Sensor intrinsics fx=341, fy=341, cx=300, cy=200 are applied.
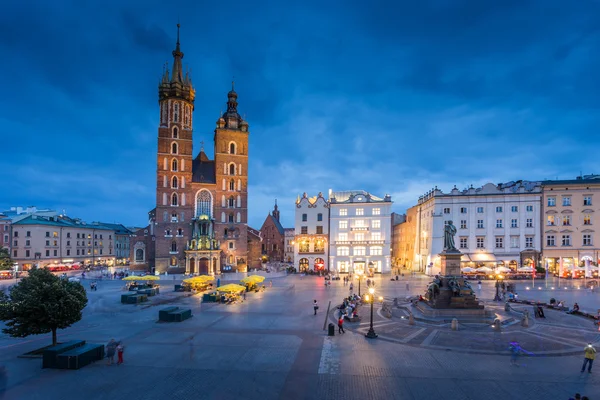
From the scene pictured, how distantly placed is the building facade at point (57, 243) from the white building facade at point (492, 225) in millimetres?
76362

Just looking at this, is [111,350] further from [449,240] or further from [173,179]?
[173,179]

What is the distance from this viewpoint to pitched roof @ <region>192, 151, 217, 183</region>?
71.1 m

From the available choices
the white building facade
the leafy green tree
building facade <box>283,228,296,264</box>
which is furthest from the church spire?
the white building facade

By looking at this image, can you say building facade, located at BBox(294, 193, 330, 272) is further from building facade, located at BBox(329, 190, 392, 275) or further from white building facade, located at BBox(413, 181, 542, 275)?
white building facade, located at BBox(413, 181, 542, 275)

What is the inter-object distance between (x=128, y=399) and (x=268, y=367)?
607 centimetres

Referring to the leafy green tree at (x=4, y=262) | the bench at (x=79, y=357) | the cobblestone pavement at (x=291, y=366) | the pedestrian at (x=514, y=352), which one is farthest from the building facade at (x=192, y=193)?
the pedestrian at (x=514, y=352)

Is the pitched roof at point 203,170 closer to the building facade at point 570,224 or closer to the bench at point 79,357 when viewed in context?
the bench at point 79,357

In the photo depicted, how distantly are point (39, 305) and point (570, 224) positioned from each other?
73719 millimetres

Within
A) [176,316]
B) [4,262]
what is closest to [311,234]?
[176,316]

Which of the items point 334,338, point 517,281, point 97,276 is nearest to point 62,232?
point 97,276

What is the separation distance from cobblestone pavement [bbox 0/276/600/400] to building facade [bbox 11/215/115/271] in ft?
201

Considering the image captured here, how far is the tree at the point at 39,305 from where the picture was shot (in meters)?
17.2

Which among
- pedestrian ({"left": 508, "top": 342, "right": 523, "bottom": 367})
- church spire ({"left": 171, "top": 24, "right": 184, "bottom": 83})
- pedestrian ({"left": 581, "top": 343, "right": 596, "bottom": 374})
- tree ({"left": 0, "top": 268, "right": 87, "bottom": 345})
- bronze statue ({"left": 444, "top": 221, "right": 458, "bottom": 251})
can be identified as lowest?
pedestrian ({"left": 508, "top": 342, "right": 523, "bottom": 367})

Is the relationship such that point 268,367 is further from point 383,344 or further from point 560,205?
point 560,205
